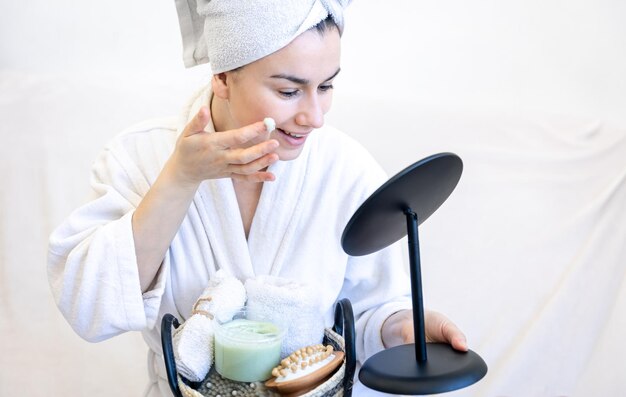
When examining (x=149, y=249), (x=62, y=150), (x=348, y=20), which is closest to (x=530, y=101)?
(x=348, y=20)

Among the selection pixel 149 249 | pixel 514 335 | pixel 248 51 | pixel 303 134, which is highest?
pixel 248 51

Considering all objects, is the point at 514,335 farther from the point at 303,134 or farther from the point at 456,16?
the point at 456,16

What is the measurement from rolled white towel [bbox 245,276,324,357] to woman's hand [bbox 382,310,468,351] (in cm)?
14

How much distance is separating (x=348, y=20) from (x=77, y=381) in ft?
4.57

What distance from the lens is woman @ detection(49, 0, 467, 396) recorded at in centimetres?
105

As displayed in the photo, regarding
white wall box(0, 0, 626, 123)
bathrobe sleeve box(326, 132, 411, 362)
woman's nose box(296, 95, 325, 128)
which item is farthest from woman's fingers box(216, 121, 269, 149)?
white wall box(0, 0, 626, 123)

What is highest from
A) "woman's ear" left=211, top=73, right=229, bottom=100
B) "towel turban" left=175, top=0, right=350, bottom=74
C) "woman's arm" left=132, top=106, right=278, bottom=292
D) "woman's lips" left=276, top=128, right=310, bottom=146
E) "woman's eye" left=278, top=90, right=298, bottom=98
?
"towel turban" left=175, top=0, right=350, bottom=74

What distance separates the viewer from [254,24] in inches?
41.9

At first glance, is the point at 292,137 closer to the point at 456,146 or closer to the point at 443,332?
the point at 443,332

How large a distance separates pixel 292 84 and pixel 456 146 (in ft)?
4.21

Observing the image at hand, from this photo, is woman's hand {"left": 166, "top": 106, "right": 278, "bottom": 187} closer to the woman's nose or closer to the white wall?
the woman's nose

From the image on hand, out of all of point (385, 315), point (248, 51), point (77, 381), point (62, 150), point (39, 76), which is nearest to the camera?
point (248, 51)

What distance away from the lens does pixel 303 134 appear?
3.67 feet

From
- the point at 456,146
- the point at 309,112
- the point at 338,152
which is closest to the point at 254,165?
the point at 309,112
